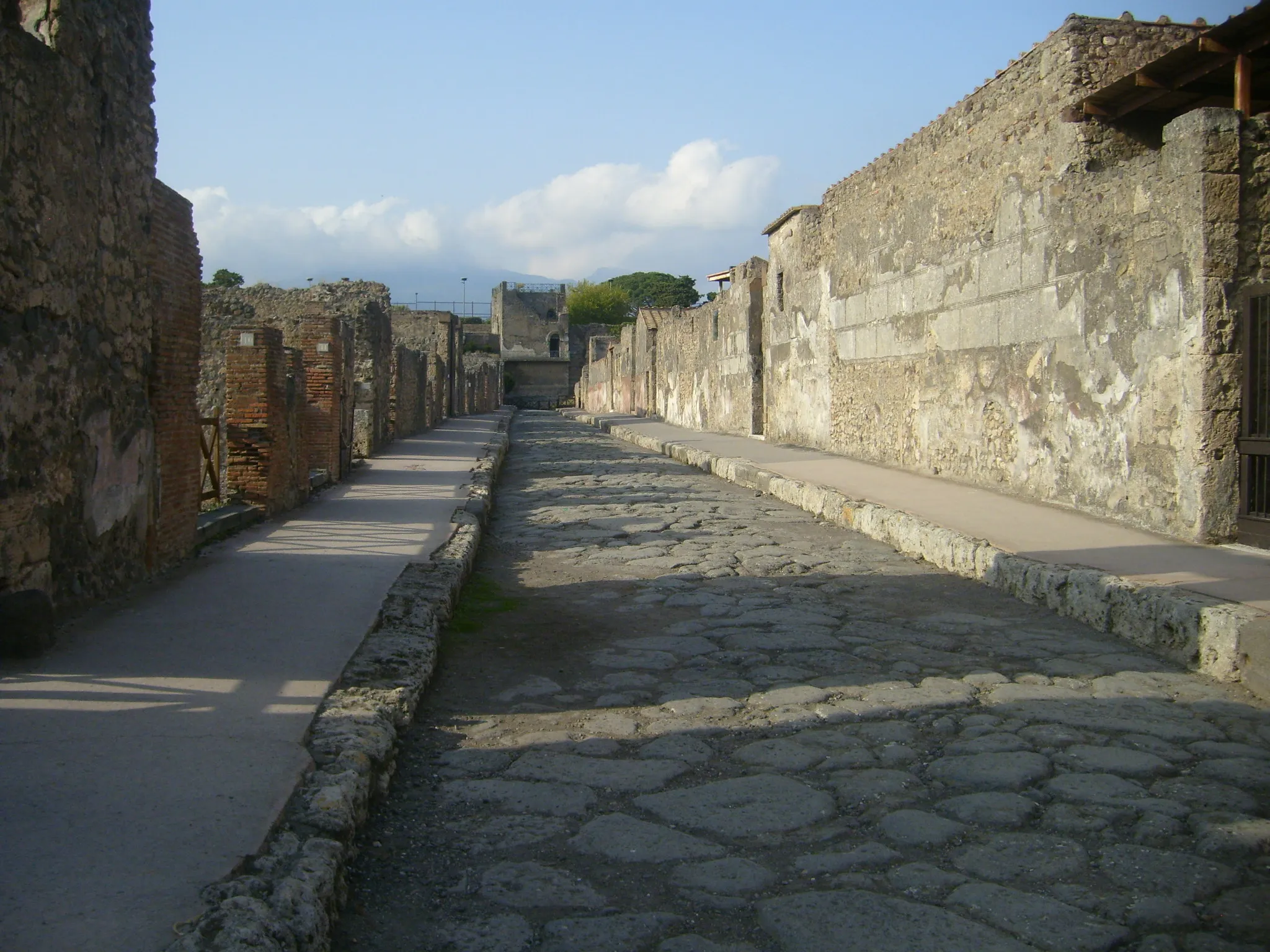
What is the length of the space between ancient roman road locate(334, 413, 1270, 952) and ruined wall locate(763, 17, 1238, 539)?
2035 mm

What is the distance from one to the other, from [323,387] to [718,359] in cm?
1125

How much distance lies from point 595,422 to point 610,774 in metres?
28.8

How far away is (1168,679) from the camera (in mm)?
4324

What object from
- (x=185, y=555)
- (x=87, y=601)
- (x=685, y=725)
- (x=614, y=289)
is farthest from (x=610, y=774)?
(x=614, y=289)

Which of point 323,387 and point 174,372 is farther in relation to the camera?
point 323,387

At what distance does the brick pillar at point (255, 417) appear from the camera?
8.37 metres

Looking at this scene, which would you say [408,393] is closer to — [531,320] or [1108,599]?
[1108,599]

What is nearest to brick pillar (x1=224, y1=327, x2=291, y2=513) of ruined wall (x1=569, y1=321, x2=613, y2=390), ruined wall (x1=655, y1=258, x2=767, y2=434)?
ruined wall (x1=655, y1=258, x2=767, y2=434)

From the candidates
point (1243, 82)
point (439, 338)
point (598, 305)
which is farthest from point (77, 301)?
point (598, 305)

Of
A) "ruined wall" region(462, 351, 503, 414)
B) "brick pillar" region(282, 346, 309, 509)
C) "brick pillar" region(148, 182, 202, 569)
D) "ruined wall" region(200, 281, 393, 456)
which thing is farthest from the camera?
"ruined wall" region(462, 351, 503, 414)

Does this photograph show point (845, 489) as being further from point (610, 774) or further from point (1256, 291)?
point (610, 774)

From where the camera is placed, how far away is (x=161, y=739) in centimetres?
314

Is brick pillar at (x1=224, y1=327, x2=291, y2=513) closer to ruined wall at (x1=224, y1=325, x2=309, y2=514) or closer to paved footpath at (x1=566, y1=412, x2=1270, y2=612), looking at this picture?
ruined wall at (x1=224, y1=325, x2=309, y2=514)

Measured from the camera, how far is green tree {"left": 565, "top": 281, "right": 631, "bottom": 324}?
93.0 meters
